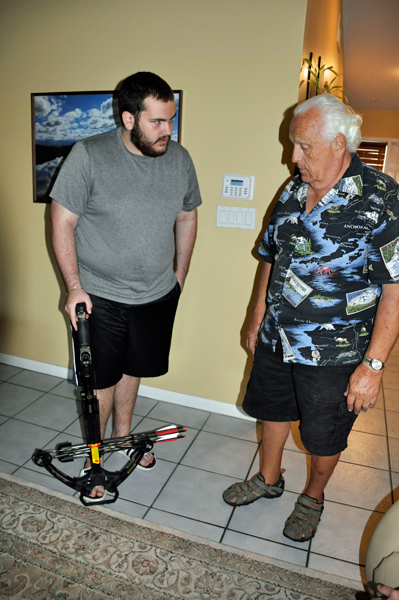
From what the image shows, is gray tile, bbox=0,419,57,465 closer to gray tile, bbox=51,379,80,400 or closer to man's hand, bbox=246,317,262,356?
gray tile, bbox=51,379,80,400

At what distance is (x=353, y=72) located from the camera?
6.06m

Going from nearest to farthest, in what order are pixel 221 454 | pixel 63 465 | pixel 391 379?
pixel 63 465 < pixel 221 454 < pixel 391 379

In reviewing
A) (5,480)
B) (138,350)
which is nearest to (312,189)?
(138,350)

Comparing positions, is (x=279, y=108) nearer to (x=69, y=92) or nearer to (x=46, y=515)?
(x=69, y=92)

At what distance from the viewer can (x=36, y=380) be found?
2.71 meters

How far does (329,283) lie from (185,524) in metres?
1.05

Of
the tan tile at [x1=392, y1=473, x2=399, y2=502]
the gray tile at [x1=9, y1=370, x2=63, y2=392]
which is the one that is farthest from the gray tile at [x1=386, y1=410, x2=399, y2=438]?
the gray tile at [x1=9, y1=370, x2=63, y2=392]

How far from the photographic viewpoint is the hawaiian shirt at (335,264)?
4.17 ft

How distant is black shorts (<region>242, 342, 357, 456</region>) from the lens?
1.43 m

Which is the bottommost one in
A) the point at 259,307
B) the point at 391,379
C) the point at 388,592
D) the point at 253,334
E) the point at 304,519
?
the point at 391,379

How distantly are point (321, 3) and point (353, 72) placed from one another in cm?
435

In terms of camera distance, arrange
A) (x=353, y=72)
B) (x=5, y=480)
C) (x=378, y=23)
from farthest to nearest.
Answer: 1. (x=353, y=72)
2. (x=378, y=23)
3. (x=5, y=480)

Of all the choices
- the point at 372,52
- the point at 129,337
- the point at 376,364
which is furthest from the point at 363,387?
the point at 372,52

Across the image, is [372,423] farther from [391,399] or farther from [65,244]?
[65,244]
